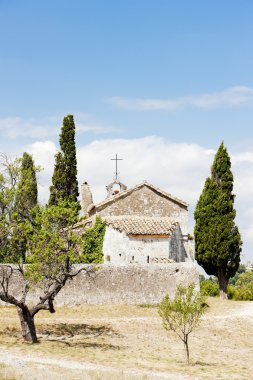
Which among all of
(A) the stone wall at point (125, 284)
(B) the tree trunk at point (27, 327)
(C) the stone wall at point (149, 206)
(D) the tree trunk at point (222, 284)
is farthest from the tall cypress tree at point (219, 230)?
(B) the tree trunk at point (27, 327)

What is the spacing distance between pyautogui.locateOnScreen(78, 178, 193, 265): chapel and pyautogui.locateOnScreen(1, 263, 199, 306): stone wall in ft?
4.64

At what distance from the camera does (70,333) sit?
1314 inches

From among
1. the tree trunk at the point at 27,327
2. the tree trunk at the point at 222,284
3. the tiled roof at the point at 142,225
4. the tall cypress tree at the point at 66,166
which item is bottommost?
the tree trunk at the point at 27,327

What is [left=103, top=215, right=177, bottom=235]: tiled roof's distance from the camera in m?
44.0

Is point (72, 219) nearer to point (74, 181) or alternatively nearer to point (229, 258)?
point (229, 258)

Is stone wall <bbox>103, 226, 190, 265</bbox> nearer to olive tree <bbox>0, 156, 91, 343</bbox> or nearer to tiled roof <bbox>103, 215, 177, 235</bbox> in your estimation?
tiled roof <bbox>103, 215, 177, 235</bbox>

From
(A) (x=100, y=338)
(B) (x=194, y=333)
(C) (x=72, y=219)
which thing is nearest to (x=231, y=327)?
(B) (x=194, y=333)

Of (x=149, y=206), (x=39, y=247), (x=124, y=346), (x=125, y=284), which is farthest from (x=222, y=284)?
(x=39, y=247)

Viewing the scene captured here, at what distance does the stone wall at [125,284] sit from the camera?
127ft

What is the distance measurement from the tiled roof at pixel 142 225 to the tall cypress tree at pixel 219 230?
8.62 ft

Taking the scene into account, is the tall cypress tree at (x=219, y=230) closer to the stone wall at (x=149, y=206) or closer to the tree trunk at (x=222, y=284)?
the tree trunk at (x=222, y=284)

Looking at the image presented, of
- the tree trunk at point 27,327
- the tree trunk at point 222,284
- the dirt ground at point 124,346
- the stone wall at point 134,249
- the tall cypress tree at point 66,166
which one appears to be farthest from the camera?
the tall cypress tree at point 66,166

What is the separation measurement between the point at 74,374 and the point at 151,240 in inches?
849

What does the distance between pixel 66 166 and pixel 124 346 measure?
83.6 ft
